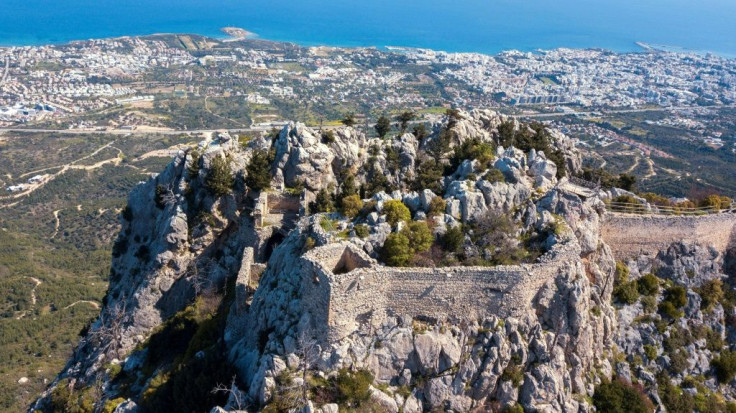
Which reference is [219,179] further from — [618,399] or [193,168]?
[618,399]

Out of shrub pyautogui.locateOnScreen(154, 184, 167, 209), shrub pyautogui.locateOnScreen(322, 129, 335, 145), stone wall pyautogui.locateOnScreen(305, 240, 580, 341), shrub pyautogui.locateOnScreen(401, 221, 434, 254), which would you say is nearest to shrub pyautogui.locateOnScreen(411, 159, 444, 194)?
shrub pyautogui.locateOnScreen(401, 221, 434, 254)

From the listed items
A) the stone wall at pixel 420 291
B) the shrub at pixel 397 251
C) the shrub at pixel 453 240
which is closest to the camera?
the stone wall at pixel 420 291

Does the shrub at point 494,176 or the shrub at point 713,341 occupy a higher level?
the shrub at point 494,176

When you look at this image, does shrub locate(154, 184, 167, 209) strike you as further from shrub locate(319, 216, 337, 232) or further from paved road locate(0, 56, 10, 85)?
paved road locate(0, 56, 10, 85)

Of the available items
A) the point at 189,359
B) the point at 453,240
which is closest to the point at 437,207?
the point at 453,240

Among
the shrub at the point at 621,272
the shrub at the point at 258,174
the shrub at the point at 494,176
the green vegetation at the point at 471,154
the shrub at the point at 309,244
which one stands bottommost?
the shrub at the point at 621,272

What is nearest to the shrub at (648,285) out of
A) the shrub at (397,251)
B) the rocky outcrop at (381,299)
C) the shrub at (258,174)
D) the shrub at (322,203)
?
the rocky outcrop at (381,299)

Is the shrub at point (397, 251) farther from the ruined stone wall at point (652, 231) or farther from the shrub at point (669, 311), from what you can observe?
the shrub at point (669, 311)
